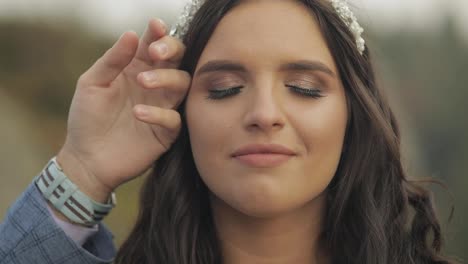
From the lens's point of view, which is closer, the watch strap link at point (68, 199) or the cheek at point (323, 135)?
the cheek at point (323, 135)

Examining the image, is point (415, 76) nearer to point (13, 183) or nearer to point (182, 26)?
point (13, 183)

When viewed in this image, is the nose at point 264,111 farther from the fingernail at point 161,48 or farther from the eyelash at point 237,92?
the fingernail at point 161,48

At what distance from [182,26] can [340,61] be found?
2.09 feet

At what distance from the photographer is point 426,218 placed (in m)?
2.95

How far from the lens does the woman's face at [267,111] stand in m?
2.56

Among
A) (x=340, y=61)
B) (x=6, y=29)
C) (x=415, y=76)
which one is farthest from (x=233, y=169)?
(x=415, y=76)

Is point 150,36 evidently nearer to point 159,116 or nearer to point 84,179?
point 159,116

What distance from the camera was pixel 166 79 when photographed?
274cm

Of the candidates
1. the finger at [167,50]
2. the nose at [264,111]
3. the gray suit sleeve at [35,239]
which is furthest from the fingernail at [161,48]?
the gray suit sleeve at [35,239]

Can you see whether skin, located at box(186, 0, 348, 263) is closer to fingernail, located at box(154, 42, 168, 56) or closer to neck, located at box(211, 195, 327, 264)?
neck, located at box(211, 195, 327, 264)

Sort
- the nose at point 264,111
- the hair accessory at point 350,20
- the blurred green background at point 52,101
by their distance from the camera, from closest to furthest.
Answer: the nose at point 264,111
the hair accessory at point 350,20
the blurred green background at point 52,101

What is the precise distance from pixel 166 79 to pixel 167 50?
106 millimetres

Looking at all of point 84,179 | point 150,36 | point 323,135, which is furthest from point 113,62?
point 323,135

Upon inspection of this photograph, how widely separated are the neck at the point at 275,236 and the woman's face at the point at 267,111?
0.12 metres
